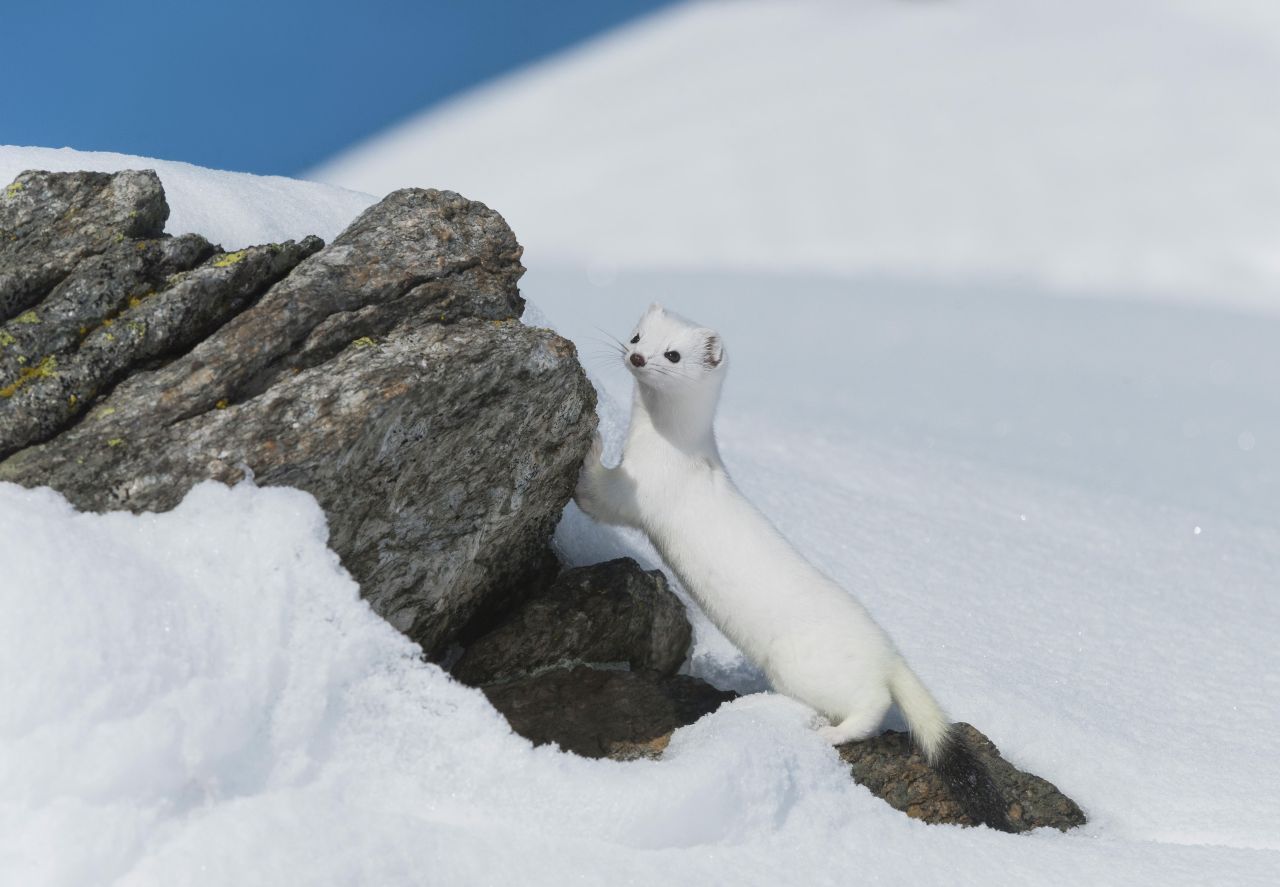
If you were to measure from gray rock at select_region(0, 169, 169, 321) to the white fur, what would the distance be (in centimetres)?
214

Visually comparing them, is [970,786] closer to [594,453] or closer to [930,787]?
[930,787]

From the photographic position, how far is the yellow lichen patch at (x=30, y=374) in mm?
4078

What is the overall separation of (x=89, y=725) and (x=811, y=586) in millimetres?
2903

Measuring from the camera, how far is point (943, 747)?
4.75 meters

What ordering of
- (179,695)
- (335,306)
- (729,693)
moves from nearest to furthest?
(179,695) < (335,306) < (729,693)

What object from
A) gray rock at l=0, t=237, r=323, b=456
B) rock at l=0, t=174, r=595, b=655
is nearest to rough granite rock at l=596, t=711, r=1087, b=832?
rock at l=0, t=174, r=595, b=655

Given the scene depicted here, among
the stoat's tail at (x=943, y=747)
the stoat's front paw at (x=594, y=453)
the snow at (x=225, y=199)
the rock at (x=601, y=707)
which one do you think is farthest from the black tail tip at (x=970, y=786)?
the snow at (x=225, y=199)

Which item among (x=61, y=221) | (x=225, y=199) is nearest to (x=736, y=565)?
(x=61, y=221)

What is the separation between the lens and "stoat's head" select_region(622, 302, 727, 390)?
523 cm

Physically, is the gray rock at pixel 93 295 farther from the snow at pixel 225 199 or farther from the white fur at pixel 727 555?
the white fur at pixel 727 555

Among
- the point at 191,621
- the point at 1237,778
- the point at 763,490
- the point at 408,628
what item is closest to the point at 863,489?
the point at 763,490

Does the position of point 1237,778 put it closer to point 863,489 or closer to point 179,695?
point 863,489

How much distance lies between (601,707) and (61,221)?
3029 mm

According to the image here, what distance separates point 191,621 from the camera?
3633mm
